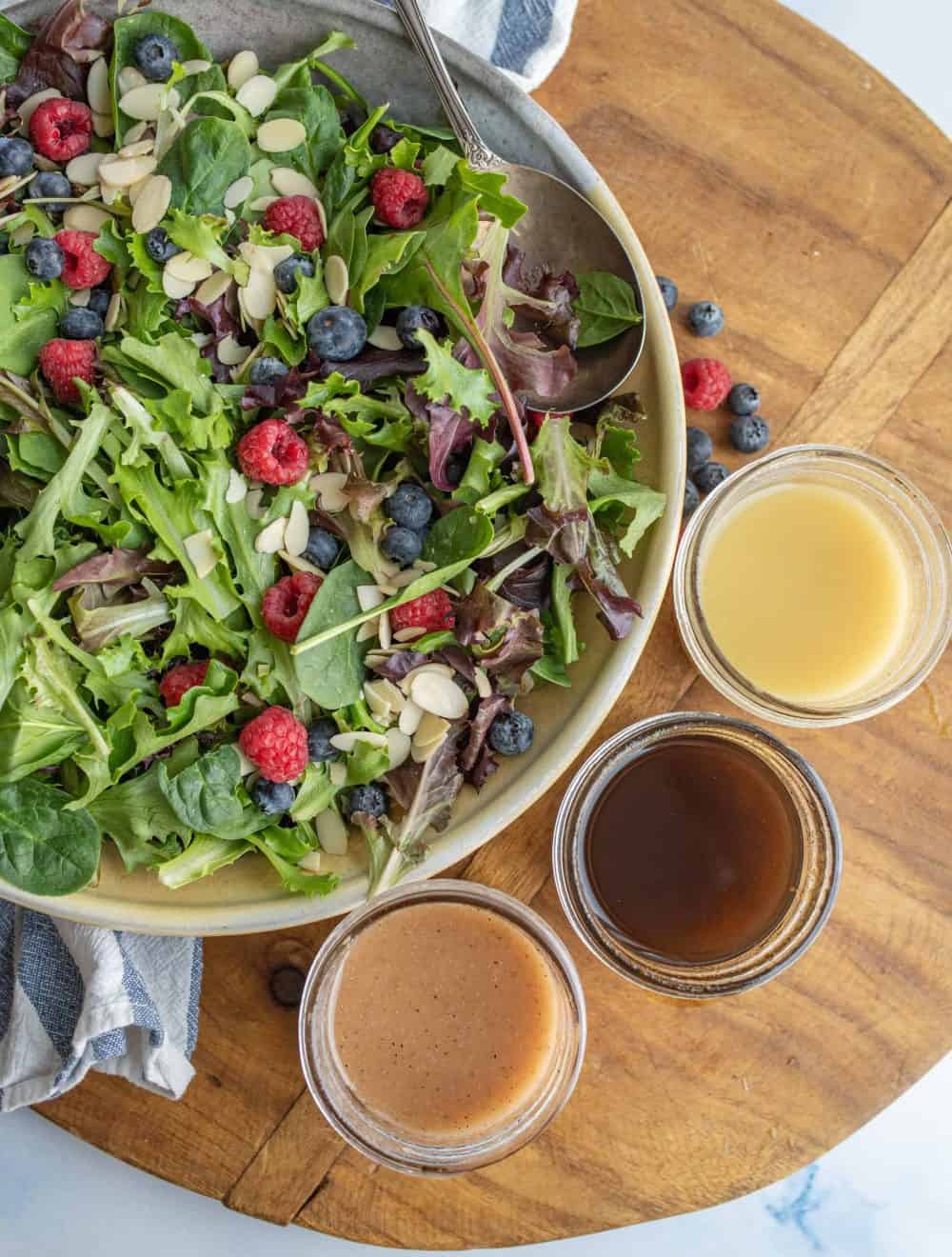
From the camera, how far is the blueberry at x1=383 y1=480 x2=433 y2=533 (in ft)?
3.89

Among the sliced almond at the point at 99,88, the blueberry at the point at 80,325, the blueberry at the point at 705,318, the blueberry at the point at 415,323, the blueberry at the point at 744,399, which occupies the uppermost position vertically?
the blueberry at the point at 705,318

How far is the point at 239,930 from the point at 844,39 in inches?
67.1

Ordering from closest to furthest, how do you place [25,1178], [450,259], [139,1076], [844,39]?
[450,259] → [139,1076] → [25,1178] → [844,39]

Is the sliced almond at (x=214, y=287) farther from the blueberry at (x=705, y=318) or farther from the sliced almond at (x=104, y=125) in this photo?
the blueberry at (x=705, y=318)

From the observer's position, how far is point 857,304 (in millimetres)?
1418

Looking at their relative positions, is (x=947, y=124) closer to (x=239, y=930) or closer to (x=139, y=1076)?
(x=239, y=930)

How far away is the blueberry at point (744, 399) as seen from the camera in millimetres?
1396

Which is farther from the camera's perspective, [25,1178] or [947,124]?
[947,124]

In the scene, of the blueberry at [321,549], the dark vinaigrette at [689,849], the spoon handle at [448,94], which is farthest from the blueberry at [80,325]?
the dark vinaigrette at [689,849]

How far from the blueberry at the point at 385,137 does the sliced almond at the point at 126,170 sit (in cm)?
24

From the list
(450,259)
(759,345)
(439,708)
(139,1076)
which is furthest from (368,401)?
(139,1076)

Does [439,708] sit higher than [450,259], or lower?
lower

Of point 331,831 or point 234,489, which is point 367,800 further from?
point 234,489

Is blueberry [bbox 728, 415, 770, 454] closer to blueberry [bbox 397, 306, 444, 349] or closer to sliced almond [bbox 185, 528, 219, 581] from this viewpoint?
blueberry [bbox 397, 306, 444, 349]
